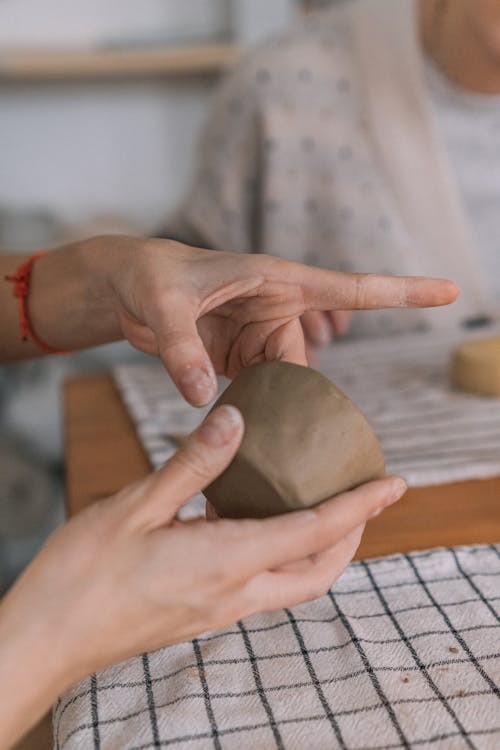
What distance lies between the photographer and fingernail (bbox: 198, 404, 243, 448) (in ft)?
1.57

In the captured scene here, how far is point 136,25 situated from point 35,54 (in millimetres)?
300

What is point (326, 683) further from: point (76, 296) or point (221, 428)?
point (76, 296)

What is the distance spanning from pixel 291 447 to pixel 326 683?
15 centimetres

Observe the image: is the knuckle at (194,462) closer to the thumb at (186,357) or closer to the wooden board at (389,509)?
the thumb at (186,357)

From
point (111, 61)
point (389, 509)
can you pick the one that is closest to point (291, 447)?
point (389, 509)

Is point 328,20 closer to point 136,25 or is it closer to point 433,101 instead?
point 433,101

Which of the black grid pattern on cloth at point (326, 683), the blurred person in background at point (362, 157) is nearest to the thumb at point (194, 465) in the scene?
the black grid pattern on cloth at point (326, 683)

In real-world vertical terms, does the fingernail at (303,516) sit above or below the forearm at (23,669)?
above

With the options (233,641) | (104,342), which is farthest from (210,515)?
(104,342)

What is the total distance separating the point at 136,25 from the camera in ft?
6.90

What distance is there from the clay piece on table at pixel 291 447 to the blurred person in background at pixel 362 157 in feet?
2.49

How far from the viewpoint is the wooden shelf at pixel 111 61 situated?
1.94 meters

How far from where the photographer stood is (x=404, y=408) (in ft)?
3.04

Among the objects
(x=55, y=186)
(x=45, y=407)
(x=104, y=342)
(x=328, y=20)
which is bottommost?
(x=45, y=407)
